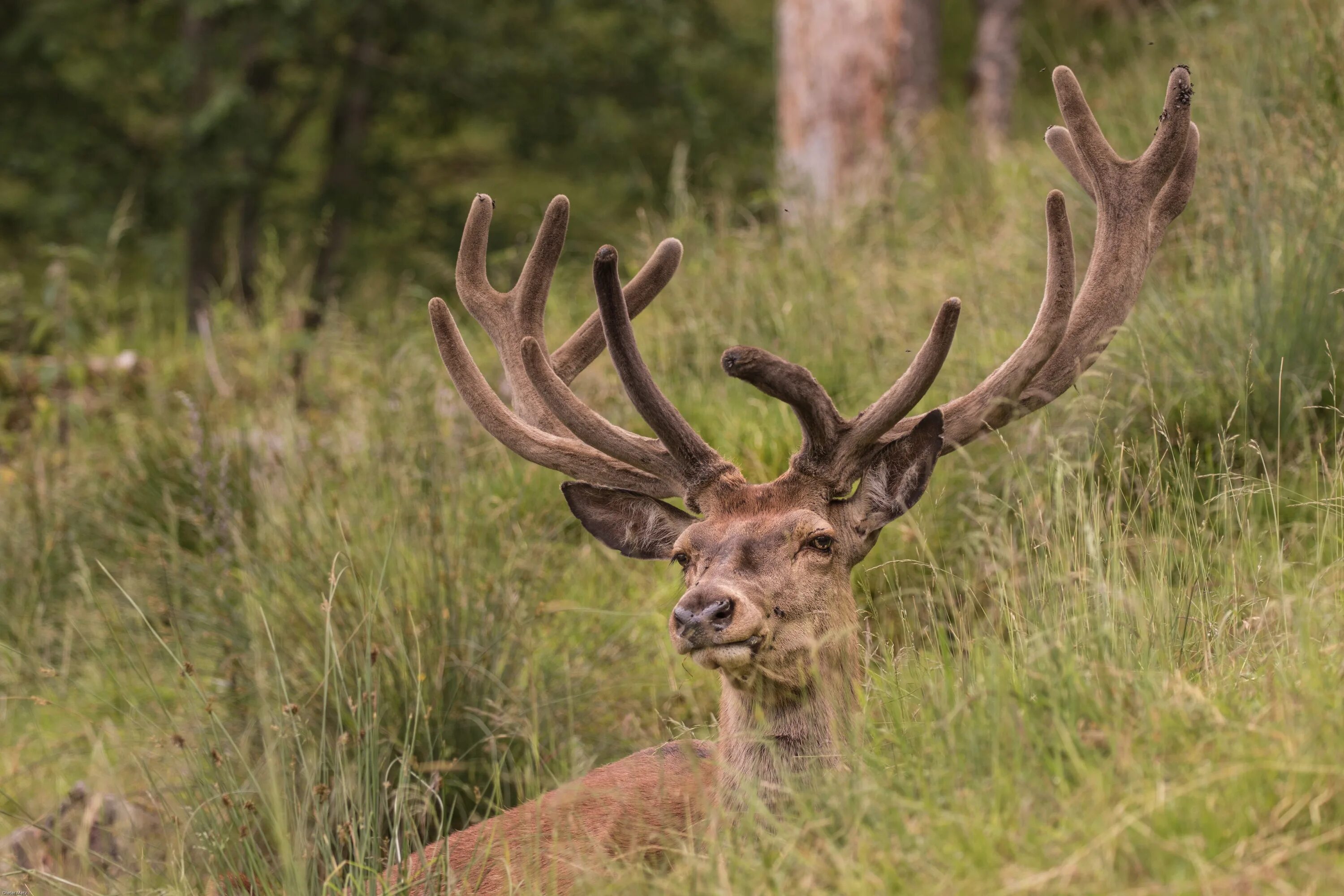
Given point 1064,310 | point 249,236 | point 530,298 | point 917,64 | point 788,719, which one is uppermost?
point 917,64

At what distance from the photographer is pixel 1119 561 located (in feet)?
10.8

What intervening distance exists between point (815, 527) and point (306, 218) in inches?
534

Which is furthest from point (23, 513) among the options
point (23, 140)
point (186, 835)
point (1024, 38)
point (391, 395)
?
point (1024, 38)

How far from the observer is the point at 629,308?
4.69 m

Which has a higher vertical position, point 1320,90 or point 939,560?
point 1320,90

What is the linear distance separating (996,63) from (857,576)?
8.28m

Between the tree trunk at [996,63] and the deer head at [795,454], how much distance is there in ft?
23.4

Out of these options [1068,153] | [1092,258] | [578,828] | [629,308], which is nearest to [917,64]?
[1068,153]

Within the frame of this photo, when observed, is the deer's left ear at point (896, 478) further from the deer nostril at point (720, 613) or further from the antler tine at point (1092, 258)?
the deer nostril at point (720, 613)

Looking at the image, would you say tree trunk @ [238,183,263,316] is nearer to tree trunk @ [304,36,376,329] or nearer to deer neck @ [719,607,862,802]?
tree trunk @ [304,36,376,329]

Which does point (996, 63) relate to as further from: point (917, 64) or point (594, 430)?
point (594, 430)

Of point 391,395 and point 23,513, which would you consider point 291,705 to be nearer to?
point 391,395

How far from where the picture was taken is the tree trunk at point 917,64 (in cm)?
986

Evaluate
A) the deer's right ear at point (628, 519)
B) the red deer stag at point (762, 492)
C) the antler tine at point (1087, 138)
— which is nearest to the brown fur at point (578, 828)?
the red deer stag at point (762, 492)
